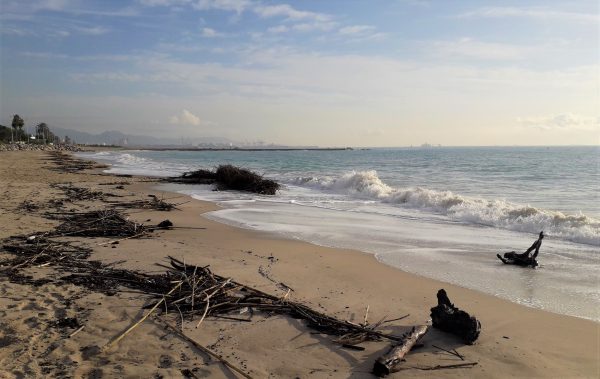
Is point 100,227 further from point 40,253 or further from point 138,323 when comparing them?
point 138,323

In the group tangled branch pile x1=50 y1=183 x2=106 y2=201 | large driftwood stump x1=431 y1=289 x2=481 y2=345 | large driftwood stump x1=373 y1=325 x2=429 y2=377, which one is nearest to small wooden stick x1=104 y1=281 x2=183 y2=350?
large driftwood stump x1=373 y1=325 x2=429 y2=377

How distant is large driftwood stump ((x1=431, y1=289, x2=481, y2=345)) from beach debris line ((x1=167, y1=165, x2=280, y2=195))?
1602cm

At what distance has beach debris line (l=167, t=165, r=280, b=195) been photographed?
20.9 metres

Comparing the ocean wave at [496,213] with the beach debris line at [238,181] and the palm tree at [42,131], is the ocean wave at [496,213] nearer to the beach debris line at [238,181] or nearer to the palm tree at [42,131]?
the beach debris line at [238,181]

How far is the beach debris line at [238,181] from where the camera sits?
68.6ft

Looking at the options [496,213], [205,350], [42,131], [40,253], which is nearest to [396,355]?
[205,350]

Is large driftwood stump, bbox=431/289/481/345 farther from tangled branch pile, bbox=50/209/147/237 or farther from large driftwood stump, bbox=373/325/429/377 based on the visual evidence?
tangled branch pile, bbox=50/209/147/237

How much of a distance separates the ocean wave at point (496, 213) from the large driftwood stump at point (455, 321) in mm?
7120

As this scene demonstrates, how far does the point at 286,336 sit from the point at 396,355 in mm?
1198

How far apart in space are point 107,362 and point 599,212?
15043 mm

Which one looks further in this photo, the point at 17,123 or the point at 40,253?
the point at 17,123

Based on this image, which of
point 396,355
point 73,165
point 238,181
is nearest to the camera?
point 396,355

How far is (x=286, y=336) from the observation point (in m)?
4.57

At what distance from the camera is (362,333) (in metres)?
4.48
